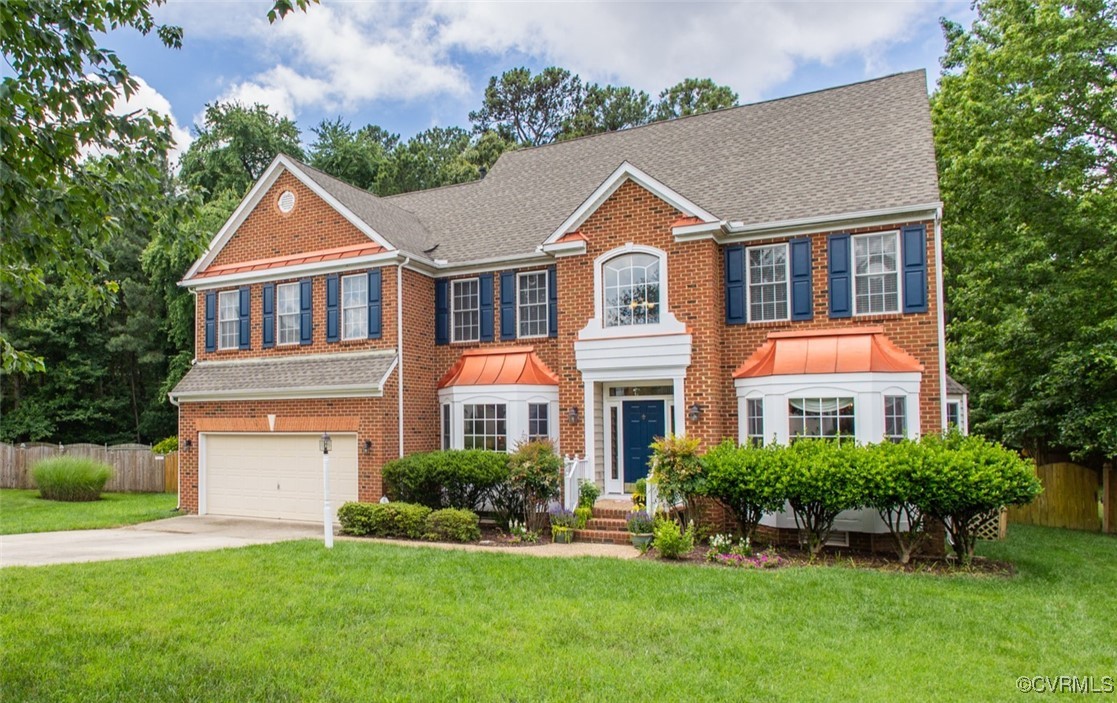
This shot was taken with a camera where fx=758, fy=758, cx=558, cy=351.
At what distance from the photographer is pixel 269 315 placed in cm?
1809

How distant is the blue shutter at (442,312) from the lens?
57.2 ft

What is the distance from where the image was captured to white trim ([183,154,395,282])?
663 inches

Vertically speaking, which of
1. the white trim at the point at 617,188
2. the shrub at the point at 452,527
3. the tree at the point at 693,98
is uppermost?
the tree at the point at 693,98

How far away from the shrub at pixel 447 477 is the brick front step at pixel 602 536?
1771mm

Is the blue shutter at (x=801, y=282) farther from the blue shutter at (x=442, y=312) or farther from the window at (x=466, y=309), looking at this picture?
the blue shutter at (x=442, y=312)

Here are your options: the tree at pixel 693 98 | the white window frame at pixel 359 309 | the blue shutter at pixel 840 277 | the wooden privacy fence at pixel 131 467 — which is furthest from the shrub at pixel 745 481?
the tree at pixel 693 98

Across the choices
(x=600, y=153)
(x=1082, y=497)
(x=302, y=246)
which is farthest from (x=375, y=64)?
(x=1082, y=497)

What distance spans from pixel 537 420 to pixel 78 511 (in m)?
12.6

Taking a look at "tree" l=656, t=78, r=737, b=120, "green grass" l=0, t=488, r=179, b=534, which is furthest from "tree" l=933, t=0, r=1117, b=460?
"tree" l=656, t=78, r=737, b=120

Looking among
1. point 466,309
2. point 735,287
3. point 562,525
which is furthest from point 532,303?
point 562,525

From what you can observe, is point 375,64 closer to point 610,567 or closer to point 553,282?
point 553,282

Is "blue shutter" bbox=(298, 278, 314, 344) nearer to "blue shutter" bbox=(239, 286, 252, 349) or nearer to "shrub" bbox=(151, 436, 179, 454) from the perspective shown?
"blue shutter" bbox=(239, 286, 252, 349)

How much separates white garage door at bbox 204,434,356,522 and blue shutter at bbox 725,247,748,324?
8236 mm

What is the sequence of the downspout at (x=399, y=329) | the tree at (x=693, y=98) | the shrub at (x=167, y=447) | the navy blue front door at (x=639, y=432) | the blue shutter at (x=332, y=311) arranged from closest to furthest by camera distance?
the navy blue front door at (x=639, y=432)
the downspout at (x=399, y=329)
the blue shutter at (x=332, y=311)
the shrub at (x=167, y=447)
the tree at (x=693, y=98)
